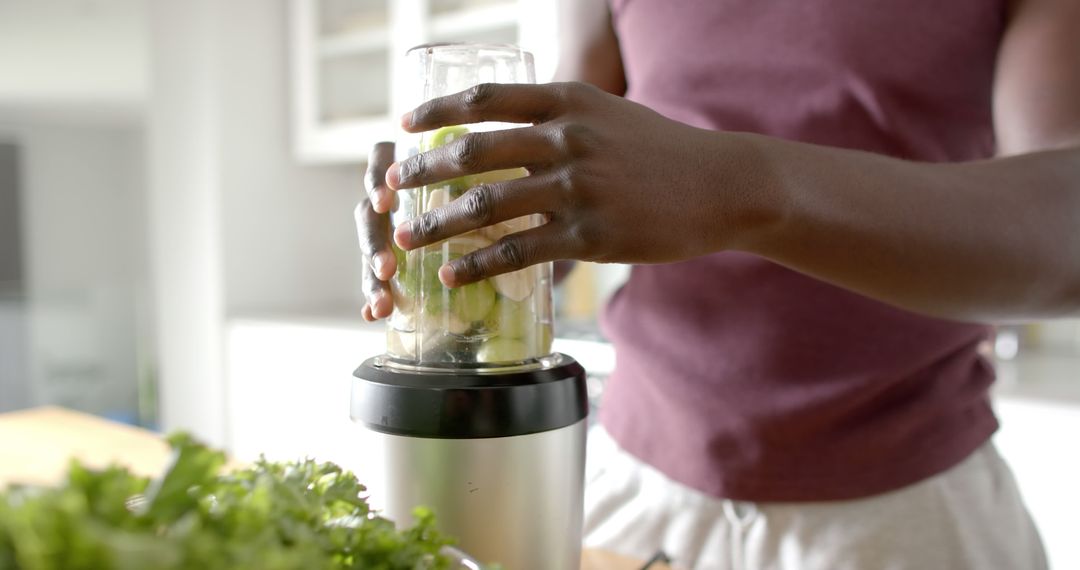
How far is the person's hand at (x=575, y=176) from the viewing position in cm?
43

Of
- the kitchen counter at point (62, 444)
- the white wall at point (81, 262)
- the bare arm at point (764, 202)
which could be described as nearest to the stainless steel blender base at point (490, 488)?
the bare arm at point (764, 202)

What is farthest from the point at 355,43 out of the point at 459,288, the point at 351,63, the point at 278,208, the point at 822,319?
the point at 459,288

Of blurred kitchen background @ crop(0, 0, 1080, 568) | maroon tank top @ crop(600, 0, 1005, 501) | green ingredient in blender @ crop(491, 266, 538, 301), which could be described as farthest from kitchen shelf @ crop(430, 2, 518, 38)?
green ingredient in blender @ crop(491, 266, 538, 301)

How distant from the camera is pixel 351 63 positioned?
2.32 metres

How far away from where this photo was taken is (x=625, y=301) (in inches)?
33.8

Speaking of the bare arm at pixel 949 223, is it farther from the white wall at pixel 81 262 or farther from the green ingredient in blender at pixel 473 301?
the white wall at pixel 81 262

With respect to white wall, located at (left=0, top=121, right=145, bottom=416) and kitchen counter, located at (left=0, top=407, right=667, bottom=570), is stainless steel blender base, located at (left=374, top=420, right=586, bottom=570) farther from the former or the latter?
white wall, located at (left=0, top=121, right=145, bottom=416)

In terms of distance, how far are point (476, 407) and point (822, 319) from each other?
1.29ft

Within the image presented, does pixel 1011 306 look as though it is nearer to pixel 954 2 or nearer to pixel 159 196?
pixel 954 2

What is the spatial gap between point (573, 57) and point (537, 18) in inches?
41.0

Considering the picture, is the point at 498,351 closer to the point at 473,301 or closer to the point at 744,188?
the point at 473,301

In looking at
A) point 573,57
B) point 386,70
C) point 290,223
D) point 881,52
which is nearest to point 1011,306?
point 881,52

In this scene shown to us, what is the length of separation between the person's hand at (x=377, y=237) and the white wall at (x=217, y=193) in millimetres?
1697

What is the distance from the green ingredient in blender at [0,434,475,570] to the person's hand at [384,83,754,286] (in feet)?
0.50
